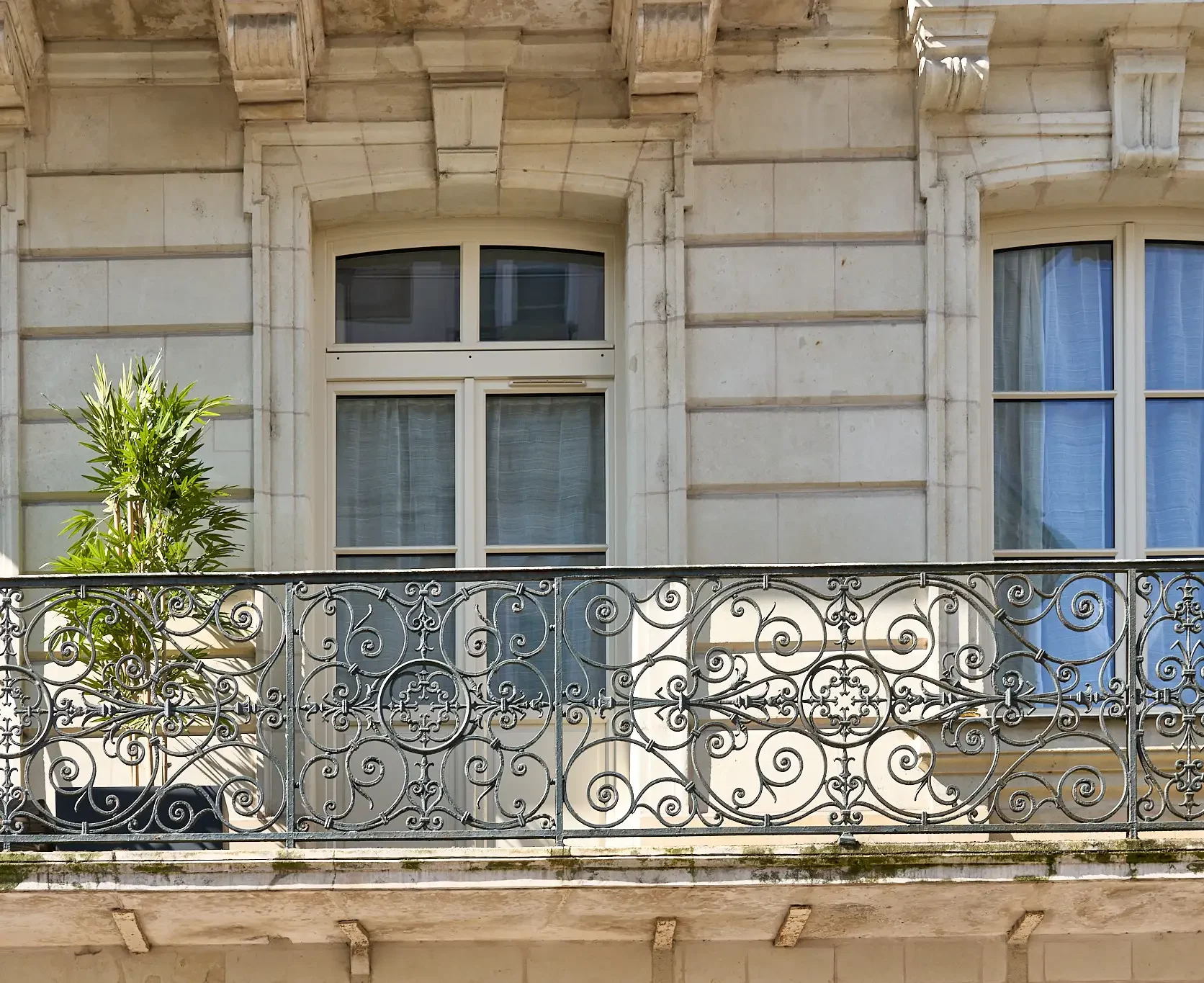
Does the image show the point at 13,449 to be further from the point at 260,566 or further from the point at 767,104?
the point at 767,104

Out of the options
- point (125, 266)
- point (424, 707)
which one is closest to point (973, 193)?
point (424, 707)

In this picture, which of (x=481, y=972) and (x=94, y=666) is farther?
(x=481, y=972)

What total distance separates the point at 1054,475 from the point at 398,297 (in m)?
3.16

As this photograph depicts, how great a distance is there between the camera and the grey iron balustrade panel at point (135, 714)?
21.0 feet

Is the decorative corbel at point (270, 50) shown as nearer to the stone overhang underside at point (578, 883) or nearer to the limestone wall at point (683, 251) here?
the limestone wall at point (683, 251)

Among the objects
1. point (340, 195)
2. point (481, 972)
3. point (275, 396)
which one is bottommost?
point (481, 972)

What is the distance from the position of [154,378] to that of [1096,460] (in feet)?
14.0

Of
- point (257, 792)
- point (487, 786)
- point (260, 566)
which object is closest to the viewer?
point (487, 786)

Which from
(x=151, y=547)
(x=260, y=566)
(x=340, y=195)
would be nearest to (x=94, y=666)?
(x=151, y=547)

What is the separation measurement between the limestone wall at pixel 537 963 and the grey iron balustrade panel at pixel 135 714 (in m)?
0.55

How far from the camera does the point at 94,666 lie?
657 centimetres

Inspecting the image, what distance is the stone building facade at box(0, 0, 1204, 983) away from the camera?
7.80 meters

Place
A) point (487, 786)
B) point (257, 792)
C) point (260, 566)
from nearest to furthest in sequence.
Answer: point (487, 786)
point (257, 792)
point (260, 566)

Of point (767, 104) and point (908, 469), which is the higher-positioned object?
point (767, 104)
